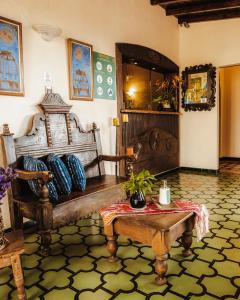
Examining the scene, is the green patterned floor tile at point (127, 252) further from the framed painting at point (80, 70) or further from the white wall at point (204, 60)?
the white wall at point (204, 60)

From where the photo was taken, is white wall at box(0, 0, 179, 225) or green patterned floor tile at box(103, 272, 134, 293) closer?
green patterned floor tile at box(103, 272, 134, 293)

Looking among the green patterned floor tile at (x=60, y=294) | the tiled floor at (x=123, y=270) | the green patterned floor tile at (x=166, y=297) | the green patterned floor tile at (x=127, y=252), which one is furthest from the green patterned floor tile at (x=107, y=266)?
the green patterned floor tile at (x=166, y=297)

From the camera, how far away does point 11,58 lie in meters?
3.02

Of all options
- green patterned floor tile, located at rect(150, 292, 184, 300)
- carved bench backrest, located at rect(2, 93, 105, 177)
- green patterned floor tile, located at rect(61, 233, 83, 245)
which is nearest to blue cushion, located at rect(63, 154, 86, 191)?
carved bench backrest, located at rect(2, 93, 105, 177)

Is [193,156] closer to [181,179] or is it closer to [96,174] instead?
[181,179]

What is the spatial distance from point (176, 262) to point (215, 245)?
1.75ft

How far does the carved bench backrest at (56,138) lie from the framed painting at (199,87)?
335cm

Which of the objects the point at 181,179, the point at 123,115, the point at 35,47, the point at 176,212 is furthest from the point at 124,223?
the point at 181,179

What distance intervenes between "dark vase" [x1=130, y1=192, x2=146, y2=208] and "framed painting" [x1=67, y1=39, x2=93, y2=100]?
6.58ft

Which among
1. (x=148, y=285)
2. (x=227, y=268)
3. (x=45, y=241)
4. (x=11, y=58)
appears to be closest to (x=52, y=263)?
(x=45, y=241)

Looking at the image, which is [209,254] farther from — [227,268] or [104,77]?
[104,77]

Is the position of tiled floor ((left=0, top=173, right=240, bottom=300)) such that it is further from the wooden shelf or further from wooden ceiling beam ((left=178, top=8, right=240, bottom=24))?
wooden ceiling beam ((left=178, top=8, right=240, bottom=24))

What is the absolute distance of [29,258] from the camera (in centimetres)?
252

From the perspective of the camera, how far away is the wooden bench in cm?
253
